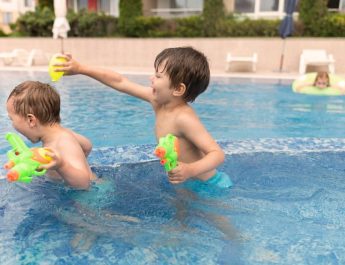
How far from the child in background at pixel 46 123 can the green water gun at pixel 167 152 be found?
0.59 meters

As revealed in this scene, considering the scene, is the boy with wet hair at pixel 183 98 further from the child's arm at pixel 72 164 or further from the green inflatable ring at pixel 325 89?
the green inflatable ring at pixel 325 89

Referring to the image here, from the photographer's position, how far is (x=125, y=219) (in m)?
2.63

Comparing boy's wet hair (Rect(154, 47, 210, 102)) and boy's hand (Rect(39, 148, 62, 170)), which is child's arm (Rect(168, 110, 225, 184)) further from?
boy's hand (Rect(39, 148, 62, 170))

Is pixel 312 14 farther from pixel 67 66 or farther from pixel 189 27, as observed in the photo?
pixel 67 66

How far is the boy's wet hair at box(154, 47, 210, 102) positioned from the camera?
2.52 m

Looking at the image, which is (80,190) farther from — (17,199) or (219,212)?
(219,212)

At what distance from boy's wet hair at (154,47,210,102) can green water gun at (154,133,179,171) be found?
1.80ft

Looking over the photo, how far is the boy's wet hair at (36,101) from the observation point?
2395 millimetres

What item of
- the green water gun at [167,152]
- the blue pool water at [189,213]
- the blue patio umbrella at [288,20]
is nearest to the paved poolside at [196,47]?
the blue patio umbrella at [288,20]

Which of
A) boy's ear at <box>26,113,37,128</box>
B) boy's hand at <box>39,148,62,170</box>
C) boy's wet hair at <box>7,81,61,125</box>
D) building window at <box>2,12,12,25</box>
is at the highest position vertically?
building window at <box>2,12,12,25</box>

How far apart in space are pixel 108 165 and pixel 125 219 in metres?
0.97

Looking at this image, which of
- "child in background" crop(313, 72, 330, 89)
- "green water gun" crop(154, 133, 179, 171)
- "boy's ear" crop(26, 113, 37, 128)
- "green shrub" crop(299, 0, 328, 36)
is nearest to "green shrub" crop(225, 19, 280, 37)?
"green shrub" crop(299, 0, 328, 36)

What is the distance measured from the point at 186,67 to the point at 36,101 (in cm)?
87

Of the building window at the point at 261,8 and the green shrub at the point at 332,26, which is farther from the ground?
the building window at the point at 261,8
